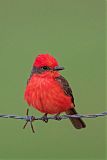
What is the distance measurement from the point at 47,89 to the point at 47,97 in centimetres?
9

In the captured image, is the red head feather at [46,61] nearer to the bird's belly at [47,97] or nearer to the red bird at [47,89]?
the red bird at [47,89]

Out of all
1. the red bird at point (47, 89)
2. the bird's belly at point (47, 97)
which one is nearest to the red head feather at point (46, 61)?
the red bird at point (47, 89)

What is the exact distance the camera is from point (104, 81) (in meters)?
11.5

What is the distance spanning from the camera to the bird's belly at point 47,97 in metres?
7.40

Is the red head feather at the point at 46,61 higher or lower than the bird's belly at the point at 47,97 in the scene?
higher

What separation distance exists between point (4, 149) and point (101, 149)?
1149mm

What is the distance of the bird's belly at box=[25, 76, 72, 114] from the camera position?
24.3 ft

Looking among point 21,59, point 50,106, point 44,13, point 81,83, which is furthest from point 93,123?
point 44,13

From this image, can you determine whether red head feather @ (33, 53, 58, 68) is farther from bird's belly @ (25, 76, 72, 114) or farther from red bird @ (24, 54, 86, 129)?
bird's belly @ (25, 76, 72, 114)

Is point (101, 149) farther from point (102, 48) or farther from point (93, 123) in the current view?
point (102, 48)

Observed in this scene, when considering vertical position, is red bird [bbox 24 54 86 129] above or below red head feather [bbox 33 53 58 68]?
below

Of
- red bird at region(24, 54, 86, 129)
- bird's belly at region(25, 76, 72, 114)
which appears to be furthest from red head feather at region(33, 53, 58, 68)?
bird's belly at region(25, 76, 72, 114)

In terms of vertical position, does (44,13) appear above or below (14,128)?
above

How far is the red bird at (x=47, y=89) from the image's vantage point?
7406 mm
